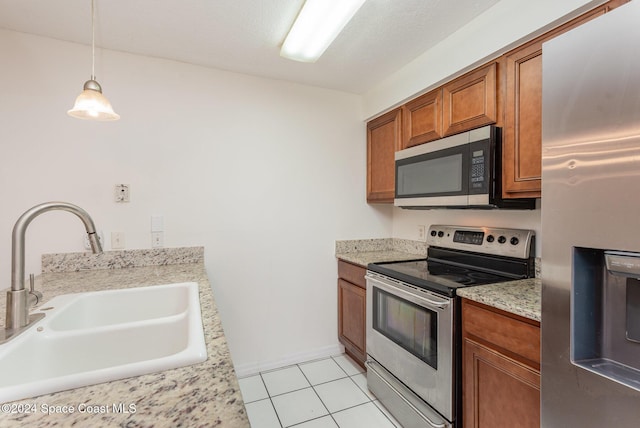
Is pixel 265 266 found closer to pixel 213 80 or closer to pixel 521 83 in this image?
pixel 213 80

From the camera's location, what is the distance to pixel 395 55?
1999 mm

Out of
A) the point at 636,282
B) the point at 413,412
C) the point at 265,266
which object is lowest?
the point at 413,412

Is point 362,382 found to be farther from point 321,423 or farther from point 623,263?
point 623,263

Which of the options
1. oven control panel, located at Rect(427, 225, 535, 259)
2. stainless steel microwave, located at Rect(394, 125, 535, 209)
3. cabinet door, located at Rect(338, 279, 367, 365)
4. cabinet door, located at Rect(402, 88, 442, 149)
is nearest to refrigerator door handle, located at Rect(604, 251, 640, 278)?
stainless steel microwave, located at Rect(394, 125, 535, 209)

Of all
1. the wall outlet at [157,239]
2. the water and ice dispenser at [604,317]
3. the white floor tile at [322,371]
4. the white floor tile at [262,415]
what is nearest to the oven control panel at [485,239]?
the water and ice dispenser at [604,317]

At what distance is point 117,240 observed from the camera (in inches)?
76.4

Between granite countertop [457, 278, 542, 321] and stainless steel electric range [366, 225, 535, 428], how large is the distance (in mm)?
77

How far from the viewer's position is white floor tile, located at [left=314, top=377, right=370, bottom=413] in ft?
6.29

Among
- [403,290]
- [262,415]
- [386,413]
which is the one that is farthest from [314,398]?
[403,290]

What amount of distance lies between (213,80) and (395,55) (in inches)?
51.3

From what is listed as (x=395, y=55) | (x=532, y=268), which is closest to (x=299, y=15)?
(x=395, y=55)

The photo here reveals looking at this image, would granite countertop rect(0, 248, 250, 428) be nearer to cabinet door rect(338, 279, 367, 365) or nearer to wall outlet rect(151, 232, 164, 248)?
wall outlet rect(151, 232, 164, 248)

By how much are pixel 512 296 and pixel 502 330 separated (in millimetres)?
159

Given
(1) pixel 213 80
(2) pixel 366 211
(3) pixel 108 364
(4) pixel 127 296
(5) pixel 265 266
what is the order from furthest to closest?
1. (2) pixel 366 211
2. (5) pixel 265 266
3. (1) pixel 213 80
4. (4) pixel 127 296
5. (3) pixel 108 364
